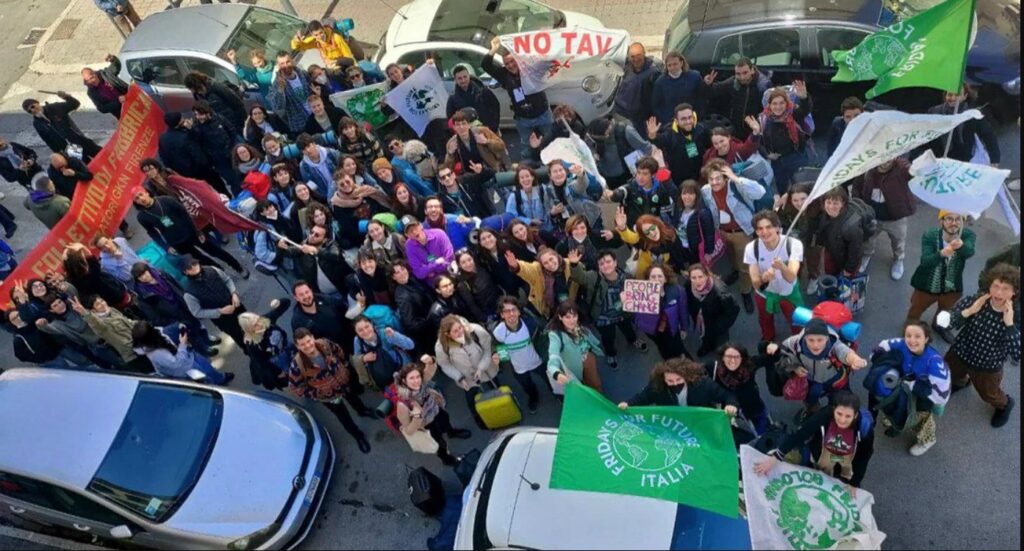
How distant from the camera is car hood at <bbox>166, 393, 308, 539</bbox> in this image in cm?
672

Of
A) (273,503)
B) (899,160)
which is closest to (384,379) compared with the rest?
(273,503)

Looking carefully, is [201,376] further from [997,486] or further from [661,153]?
[997,486]

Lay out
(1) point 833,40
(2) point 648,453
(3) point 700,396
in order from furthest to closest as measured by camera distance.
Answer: (1) point 833,40, (3) point 700,396, (2) point 648,453

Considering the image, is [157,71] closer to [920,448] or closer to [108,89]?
[108,89]

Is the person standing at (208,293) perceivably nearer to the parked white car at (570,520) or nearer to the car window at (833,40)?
the parked white car at (570,520)

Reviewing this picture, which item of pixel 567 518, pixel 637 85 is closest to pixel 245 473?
pixel 567 518

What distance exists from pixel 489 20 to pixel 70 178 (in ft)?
19.0

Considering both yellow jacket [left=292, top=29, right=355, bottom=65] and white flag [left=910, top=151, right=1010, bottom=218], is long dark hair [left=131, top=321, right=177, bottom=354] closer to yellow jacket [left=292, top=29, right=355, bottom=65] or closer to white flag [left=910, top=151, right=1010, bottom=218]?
yellow jacket [left=292, top=29, right=355, bottom=65]

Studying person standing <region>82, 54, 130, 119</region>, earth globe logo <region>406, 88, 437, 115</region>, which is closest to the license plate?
earth globe logo <region>406, 88, 437, 115</region>

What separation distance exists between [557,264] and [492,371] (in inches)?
44.1

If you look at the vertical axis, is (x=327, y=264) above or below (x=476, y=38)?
below

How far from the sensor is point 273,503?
6.82m

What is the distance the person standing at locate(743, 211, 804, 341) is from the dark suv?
128 inches

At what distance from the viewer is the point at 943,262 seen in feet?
21.8
